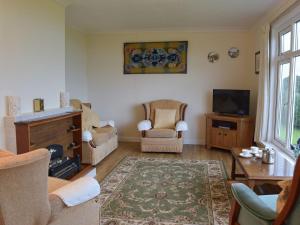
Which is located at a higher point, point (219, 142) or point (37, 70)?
point (37, 70)

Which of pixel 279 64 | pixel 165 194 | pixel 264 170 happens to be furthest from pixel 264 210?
pixel 279 64

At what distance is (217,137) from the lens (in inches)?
209

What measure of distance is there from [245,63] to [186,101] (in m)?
1.48

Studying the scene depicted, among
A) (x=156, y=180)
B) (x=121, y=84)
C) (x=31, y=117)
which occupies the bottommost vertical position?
(x=156, y=180)

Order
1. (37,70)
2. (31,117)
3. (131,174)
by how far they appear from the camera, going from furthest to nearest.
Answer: (131,174) < (37,70) < (31,117)

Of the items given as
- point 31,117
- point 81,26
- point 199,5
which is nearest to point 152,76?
point 81,26

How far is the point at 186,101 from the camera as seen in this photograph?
586 centimetres

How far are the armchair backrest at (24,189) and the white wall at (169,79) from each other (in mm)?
4512

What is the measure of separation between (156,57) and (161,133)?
181 centimetres

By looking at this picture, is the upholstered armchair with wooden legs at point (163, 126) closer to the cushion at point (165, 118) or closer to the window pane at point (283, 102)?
the cushion at point (165, 118)

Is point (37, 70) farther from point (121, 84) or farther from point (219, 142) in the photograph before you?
point (219, 142)

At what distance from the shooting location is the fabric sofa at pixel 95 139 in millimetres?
4199

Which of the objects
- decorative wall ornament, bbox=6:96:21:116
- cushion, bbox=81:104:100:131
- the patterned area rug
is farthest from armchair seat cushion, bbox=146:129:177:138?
decorative wall ornament, bbox=6:96:21:116

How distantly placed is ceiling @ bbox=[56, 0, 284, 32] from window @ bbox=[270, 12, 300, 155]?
0.45 meters
